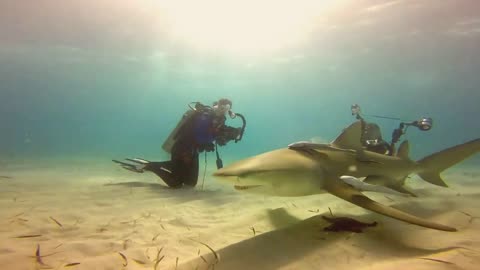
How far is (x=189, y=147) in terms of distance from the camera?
7980 millimetres

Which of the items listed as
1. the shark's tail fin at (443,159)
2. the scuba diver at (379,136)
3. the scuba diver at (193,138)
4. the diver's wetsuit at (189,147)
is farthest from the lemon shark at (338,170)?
the diver's wetsuit at (189,147)

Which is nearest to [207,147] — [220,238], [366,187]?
[220,238]

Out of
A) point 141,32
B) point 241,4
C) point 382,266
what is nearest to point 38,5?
point 141,32

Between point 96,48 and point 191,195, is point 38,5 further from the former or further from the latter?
point 191,195

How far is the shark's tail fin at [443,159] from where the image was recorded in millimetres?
4883

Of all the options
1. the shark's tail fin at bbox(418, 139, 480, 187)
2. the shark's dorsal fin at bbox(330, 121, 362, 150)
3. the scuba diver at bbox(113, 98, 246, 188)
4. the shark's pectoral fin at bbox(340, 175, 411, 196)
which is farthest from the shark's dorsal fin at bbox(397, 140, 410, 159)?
Result: the scuba diver at bbox(113, 98, 246, 188)

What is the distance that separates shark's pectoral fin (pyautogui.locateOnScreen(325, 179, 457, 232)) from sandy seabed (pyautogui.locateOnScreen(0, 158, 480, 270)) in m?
0.25

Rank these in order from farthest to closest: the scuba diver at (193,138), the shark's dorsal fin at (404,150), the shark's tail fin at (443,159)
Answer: the scuba diver at (193,138) < the shark's dorsal fin at (404,150) < the shark's tail fin at (443,159)

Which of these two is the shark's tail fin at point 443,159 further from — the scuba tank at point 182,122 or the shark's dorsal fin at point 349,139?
the scuba tank at point 182,122

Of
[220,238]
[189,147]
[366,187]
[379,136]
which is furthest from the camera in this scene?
[379,136]

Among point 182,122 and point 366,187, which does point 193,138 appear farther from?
point 366,187

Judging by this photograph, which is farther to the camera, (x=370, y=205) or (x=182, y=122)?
(x=182, y=122)

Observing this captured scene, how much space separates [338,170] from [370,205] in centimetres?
142

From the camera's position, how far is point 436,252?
8.90ft
